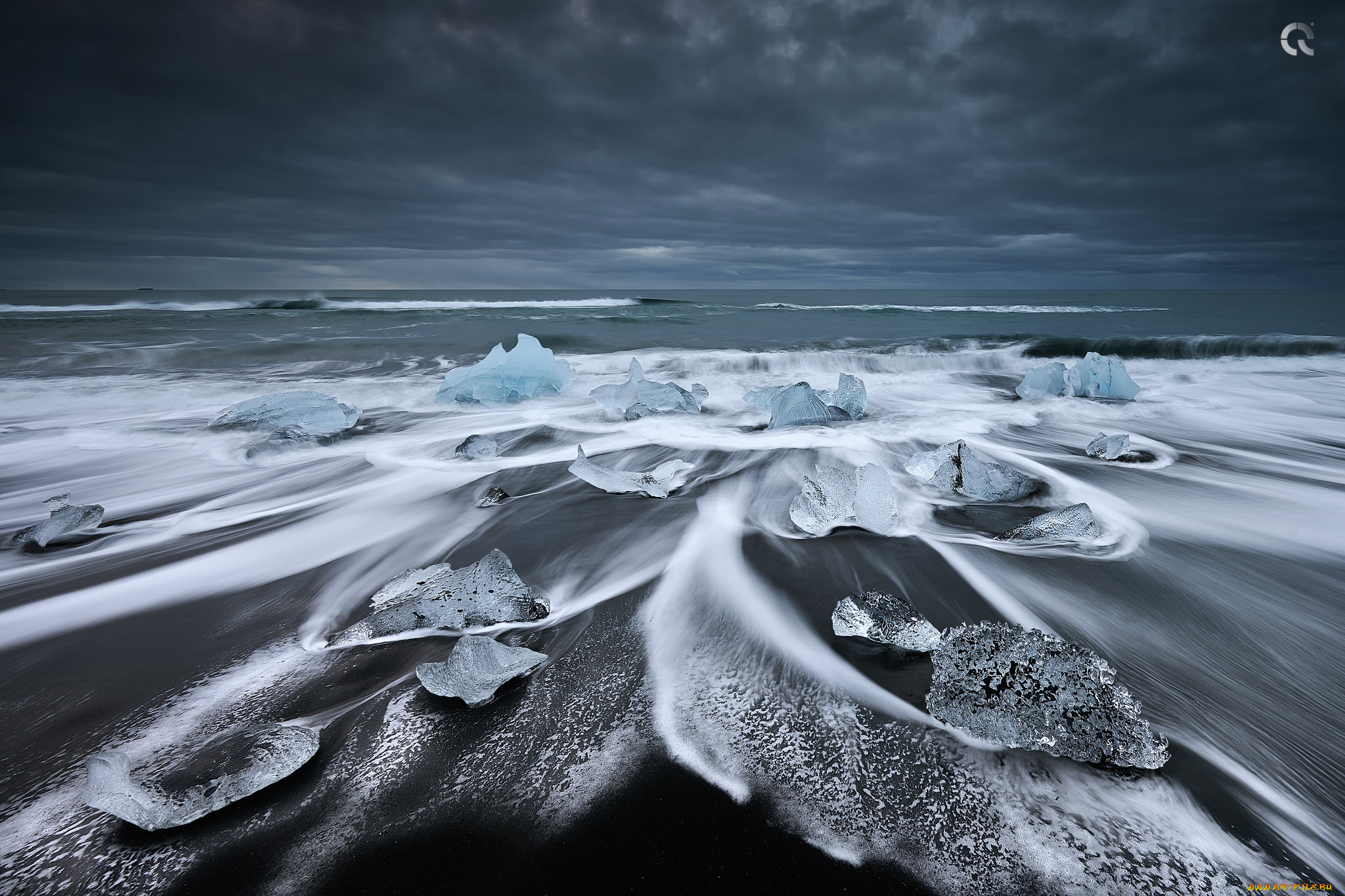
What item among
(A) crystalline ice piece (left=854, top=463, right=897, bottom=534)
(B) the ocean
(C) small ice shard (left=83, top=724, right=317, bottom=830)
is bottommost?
(B) the ocean

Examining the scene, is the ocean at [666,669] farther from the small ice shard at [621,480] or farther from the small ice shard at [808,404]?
the small ice shard at [808,404]

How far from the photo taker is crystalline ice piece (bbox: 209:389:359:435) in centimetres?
517

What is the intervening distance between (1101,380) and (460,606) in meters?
7.24

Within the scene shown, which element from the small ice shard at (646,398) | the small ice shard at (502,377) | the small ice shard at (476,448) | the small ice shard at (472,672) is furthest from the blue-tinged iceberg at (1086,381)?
the small ice shard at (472,672)

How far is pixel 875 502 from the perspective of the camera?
2.76m

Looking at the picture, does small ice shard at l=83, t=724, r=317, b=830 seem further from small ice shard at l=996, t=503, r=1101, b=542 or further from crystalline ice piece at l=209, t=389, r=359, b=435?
crystalline ice piece at l=209, t=389, r=359, b=435

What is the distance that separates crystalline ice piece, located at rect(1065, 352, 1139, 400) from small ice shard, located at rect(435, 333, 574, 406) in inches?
236

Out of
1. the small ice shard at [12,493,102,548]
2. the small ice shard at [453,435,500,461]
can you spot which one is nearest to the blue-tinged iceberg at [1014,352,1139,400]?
the small ice shard at [453,435,500,461]

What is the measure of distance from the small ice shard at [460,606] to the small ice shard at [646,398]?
3.72 meters

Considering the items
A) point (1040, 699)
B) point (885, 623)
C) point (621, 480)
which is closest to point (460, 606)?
point (885, 623)

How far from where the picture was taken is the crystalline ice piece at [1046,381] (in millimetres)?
6750

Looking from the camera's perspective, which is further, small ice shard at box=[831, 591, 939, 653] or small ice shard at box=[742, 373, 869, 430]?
small ice shard at box=[742, 373, 869, 430]

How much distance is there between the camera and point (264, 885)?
45.0 inches

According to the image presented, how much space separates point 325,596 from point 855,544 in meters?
2.23
